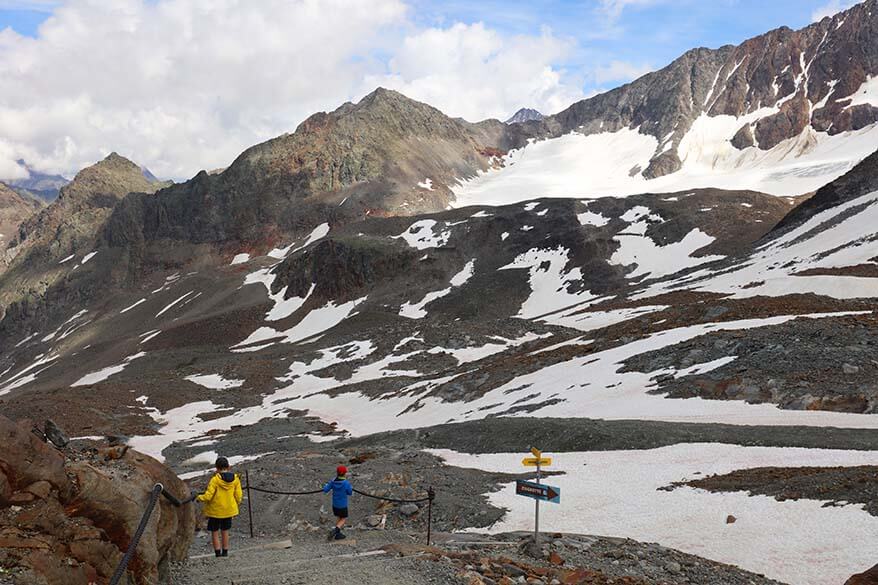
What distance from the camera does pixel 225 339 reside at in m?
108

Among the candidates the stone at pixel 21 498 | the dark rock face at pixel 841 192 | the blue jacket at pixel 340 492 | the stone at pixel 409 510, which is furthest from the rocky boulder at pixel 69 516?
the dark rock face at pixel 841 192

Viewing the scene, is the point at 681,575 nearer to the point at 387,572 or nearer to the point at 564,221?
the point at 387,572

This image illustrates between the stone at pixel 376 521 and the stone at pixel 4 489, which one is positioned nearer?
the stone at pixel 4 489

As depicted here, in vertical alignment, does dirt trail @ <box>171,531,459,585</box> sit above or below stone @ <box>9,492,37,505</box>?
below

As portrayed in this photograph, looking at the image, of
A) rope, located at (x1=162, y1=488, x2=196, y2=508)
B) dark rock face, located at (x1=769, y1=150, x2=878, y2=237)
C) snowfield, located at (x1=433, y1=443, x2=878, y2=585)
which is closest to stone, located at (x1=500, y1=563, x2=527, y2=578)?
snowfield, located at (x1=433, y1=443, x2=878, y2=585)

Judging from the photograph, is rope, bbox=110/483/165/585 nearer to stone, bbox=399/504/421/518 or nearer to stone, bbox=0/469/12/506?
stone, bbox=0/469/12/506

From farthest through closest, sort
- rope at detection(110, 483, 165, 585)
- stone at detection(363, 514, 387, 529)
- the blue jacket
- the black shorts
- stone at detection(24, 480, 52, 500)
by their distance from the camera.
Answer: stone at detection(363, 514, 387, 529) < the blue jacket < the black shorts < stone at detection(24, 480, 52, 500) < rope at detection(110, 483, 165, 585)

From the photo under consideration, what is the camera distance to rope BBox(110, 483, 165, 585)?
330 inches

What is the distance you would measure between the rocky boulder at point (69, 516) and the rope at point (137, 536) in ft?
0.65

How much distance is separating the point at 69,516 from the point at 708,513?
47.1ft

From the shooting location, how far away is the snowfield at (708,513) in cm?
1273

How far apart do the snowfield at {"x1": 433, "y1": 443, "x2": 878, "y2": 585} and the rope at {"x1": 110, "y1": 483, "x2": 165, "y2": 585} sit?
33.8 feet

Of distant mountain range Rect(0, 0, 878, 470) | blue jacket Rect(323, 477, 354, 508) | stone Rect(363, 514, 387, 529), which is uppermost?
distant mountain range Rect(0, 0, 878, 470)

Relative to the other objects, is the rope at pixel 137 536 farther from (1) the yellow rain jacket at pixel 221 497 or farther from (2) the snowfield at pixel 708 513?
(2) the snowfield at pixel 708 513
